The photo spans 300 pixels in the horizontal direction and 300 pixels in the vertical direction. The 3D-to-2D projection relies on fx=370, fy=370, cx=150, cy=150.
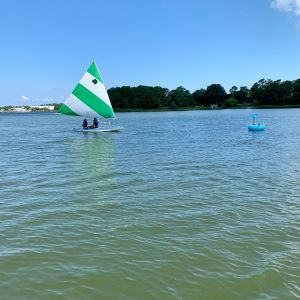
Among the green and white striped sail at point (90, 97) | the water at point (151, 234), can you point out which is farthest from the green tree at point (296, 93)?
the water at point (151, 234)

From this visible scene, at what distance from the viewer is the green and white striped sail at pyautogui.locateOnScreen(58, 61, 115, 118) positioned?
4934cm

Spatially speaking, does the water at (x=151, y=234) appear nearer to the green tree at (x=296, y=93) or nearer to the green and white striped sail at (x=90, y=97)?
the green and white striped sail at (x=90, y=97)

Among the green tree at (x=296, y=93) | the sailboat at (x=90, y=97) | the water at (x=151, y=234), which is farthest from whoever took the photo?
the green tree at (x=296, y=93)

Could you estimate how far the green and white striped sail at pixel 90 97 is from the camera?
49344mm

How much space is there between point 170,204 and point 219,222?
263 cm

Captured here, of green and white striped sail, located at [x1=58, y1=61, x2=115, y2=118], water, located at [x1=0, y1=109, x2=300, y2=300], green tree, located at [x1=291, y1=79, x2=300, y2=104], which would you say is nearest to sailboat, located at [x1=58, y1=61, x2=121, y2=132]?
green and white striped sail, located at [x1=58, y1=61, x2=115, y2=118]

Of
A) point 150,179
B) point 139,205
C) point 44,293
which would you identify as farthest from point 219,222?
point 150,179

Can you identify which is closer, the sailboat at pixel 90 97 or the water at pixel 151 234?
the water at pixel 151 234

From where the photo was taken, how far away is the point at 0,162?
2658cm

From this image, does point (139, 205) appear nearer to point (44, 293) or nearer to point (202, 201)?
point (202, 201)

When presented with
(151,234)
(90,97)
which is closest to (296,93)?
(90,97)

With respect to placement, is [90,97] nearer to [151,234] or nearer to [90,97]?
[90,97]

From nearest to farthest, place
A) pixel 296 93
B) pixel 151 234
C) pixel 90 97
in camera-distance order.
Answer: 1. pixel 151 234
2. pixel 90 97
3. pixel 296 93

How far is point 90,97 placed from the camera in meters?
49.5
